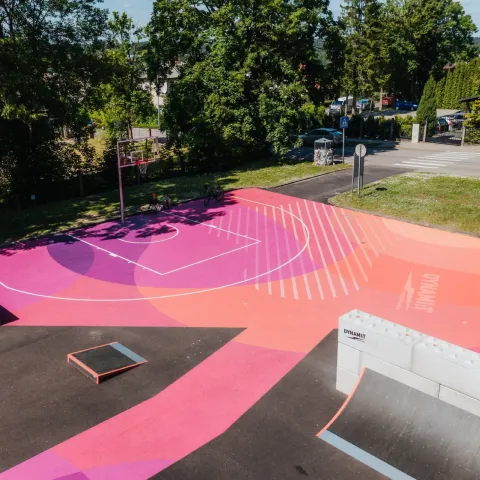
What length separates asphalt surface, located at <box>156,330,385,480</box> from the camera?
867 centimetres

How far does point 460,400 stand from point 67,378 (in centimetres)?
894


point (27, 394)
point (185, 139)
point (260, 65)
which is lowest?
point (27, 394)

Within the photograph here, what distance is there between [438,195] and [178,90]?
2003 centimetres

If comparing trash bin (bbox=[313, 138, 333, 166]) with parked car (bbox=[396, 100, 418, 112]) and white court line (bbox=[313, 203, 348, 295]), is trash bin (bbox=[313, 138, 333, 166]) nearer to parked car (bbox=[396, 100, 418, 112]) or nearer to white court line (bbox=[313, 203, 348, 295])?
white court line (bbox=[313, 203, 348, 295])

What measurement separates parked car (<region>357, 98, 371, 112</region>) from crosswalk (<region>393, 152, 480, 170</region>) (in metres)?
40.0

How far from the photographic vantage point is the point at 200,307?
1572 centimetres

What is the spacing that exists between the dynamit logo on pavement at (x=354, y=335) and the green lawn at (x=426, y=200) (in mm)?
14444

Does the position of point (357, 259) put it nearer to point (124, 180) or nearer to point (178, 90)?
point (124, 180)

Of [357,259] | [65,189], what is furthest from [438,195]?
[65,189]

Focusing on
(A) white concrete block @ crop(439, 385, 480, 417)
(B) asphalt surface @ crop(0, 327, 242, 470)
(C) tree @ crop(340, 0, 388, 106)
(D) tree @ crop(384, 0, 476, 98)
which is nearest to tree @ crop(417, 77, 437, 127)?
(C) tree @ crop(340, 0, 388, 106)

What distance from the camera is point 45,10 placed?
2530 centimetres

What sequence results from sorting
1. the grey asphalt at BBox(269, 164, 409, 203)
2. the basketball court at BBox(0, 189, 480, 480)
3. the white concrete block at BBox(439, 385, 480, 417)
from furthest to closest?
the grey asphalt at BBox(269, 164, 409, 203) → the basketball court at BBox(0, 189, 480, 480) → the white concrete block at BBox(439, 385, 480, 417)

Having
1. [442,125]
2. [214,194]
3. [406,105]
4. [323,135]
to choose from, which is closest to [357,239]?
[214,194]

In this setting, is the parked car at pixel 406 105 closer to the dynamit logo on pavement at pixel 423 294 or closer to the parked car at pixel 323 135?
the parked car at pixel 323 135
